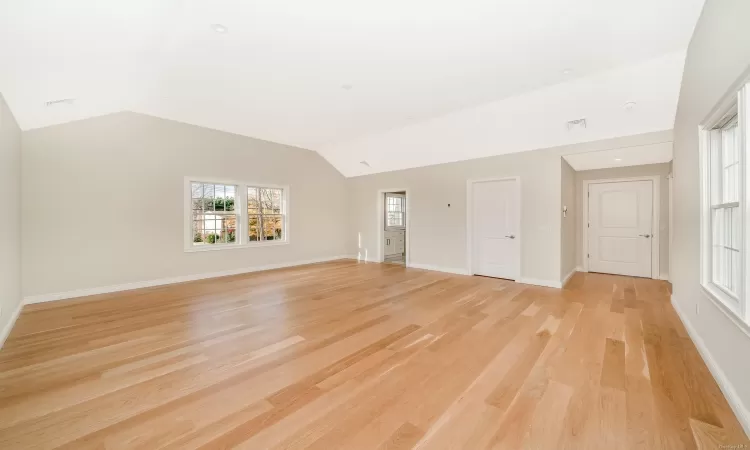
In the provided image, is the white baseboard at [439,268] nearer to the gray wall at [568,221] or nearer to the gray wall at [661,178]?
the gray wall at [568,221]

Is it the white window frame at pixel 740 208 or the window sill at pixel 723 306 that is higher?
the white window frame at pixel 740 208

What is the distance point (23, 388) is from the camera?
2.13 metres

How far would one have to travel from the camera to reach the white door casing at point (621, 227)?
19.3 ft

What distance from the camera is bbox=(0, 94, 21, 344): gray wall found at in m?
3.11

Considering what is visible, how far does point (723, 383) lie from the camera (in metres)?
2.04

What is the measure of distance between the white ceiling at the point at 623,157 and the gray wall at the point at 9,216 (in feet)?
24.4

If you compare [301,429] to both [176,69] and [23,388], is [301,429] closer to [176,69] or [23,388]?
[23,388]

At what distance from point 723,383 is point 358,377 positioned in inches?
97.9

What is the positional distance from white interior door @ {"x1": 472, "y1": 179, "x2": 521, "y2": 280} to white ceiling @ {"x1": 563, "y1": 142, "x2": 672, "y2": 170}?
1151 millimetres

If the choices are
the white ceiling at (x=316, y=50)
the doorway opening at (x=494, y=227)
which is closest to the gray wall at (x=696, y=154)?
the white ceiling at (x=316, y=50)

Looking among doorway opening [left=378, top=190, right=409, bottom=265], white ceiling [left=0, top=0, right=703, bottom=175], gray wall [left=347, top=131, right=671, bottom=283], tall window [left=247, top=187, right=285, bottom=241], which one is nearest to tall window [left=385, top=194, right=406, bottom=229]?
doorway opening [left=378, top=190, right=409, bottom=265]

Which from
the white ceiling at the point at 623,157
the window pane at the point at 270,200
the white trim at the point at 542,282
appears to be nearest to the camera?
the white ceiling at the point at 623,157

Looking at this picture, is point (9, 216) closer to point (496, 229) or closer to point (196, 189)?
point (196, 189)

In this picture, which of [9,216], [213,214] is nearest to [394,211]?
[213,214]
